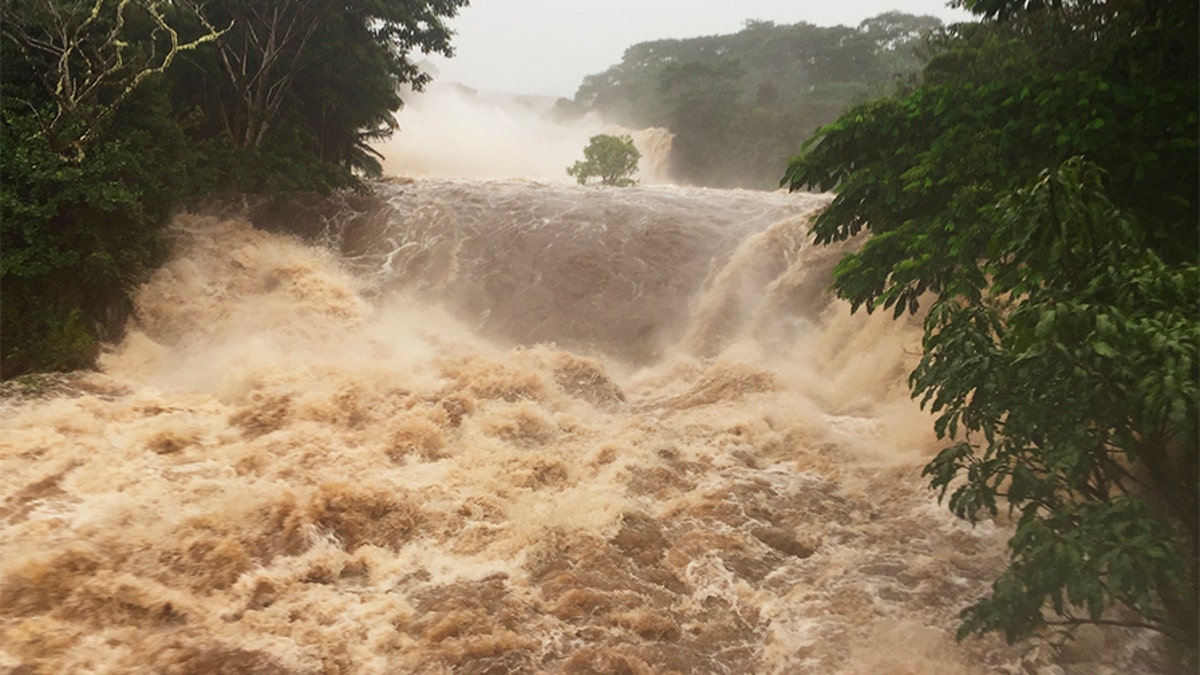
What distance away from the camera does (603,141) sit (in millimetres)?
26719

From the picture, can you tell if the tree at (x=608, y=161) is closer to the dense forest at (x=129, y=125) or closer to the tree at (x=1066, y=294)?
the dense forest at (x=129, y=125)

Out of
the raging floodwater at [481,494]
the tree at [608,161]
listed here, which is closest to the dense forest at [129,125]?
the raging floodwater at [481,494]

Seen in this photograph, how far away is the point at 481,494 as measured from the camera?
6.48 metres

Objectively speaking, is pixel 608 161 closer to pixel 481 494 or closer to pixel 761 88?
pixel 761 88

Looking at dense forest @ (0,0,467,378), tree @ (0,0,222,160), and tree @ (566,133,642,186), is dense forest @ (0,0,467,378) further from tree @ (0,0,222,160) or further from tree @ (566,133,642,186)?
tree @ (566,133,642,186)

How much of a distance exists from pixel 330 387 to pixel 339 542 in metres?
3.15

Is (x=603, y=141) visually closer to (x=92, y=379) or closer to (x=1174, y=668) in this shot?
(x=92, y=379)

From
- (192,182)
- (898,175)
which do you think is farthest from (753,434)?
(192,182)

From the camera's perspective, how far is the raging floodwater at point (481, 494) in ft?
14.9

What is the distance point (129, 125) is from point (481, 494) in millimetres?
9295

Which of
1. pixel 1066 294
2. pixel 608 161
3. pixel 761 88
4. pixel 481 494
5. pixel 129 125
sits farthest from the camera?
pixel 761 88

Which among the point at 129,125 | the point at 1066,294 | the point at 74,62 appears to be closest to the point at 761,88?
the point at 129,125

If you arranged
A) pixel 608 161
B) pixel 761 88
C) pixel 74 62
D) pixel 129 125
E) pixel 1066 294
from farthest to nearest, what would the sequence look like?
1. pixel 761 88
2. pixel 608 161
3. pixel 129 125
4. pixel 74 62
5. pixel 1066 294

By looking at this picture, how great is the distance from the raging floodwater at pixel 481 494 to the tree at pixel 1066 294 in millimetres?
1534
